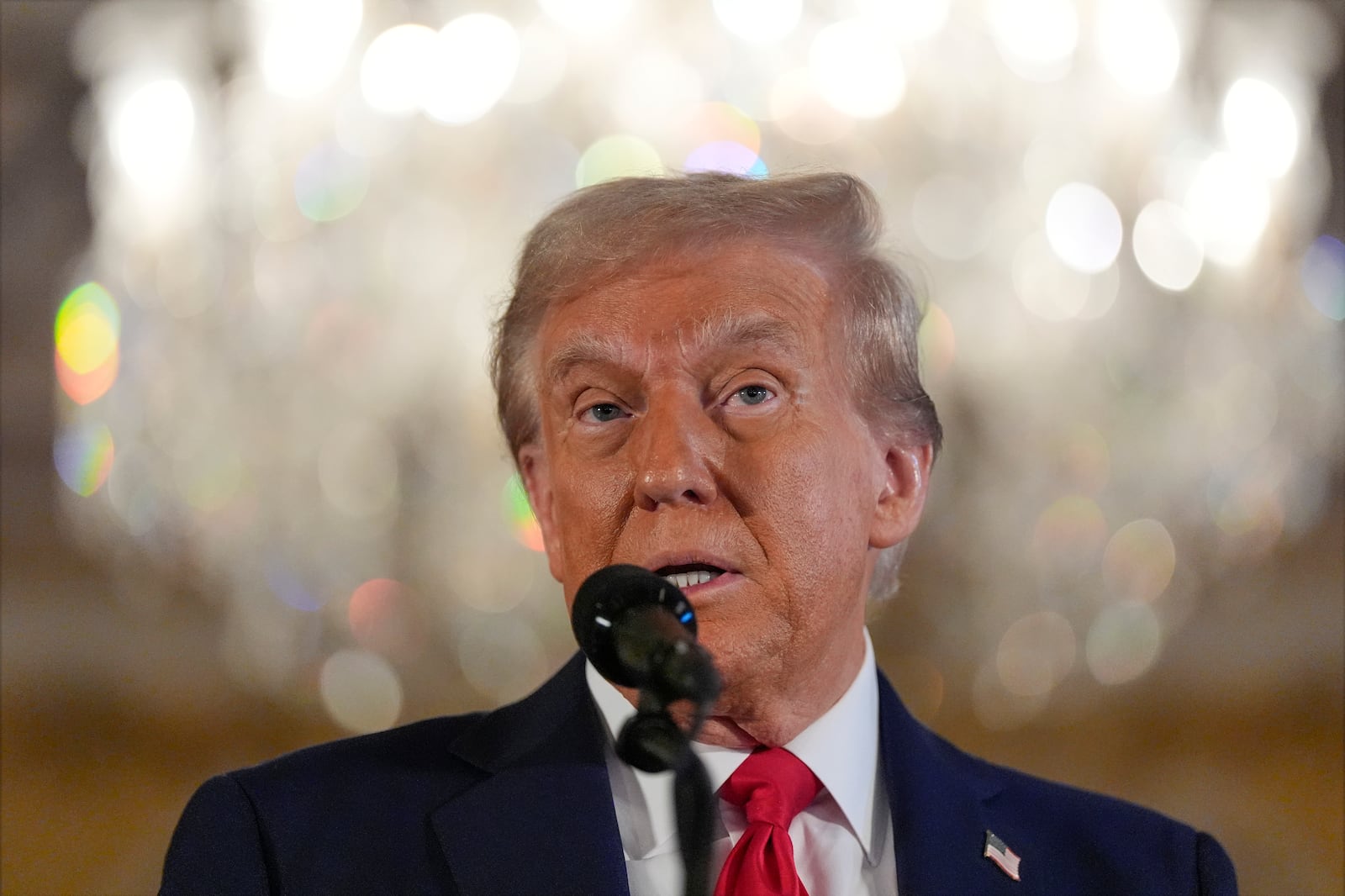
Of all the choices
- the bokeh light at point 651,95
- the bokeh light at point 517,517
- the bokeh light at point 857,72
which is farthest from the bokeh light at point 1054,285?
the bokeh light at point 517,517

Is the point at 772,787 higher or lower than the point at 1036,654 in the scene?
higher

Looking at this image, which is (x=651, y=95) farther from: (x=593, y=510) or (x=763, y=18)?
(x=593, y=510)

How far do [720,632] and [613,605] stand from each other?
0.46m

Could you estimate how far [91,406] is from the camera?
5070 millimetres

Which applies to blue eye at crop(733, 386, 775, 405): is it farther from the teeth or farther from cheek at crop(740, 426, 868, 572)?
the teeth

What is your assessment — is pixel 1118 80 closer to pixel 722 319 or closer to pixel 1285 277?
pixel 1285 277

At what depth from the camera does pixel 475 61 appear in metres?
4.51

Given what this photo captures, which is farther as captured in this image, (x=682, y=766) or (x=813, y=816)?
(x=813, y=816)

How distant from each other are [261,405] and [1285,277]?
3.72 meters

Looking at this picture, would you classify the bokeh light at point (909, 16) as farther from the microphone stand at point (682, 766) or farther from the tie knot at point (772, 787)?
the microphone stand at point (682, 766)

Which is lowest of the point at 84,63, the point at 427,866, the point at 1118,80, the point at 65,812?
the point at 65,812

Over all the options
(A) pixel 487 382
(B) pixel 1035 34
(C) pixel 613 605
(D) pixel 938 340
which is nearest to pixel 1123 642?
(D) pixel 938 340

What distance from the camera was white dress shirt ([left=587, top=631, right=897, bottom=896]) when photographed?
154 cm

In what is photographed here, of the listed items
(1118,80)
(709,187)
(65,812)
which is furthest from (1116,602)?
(709,187)
